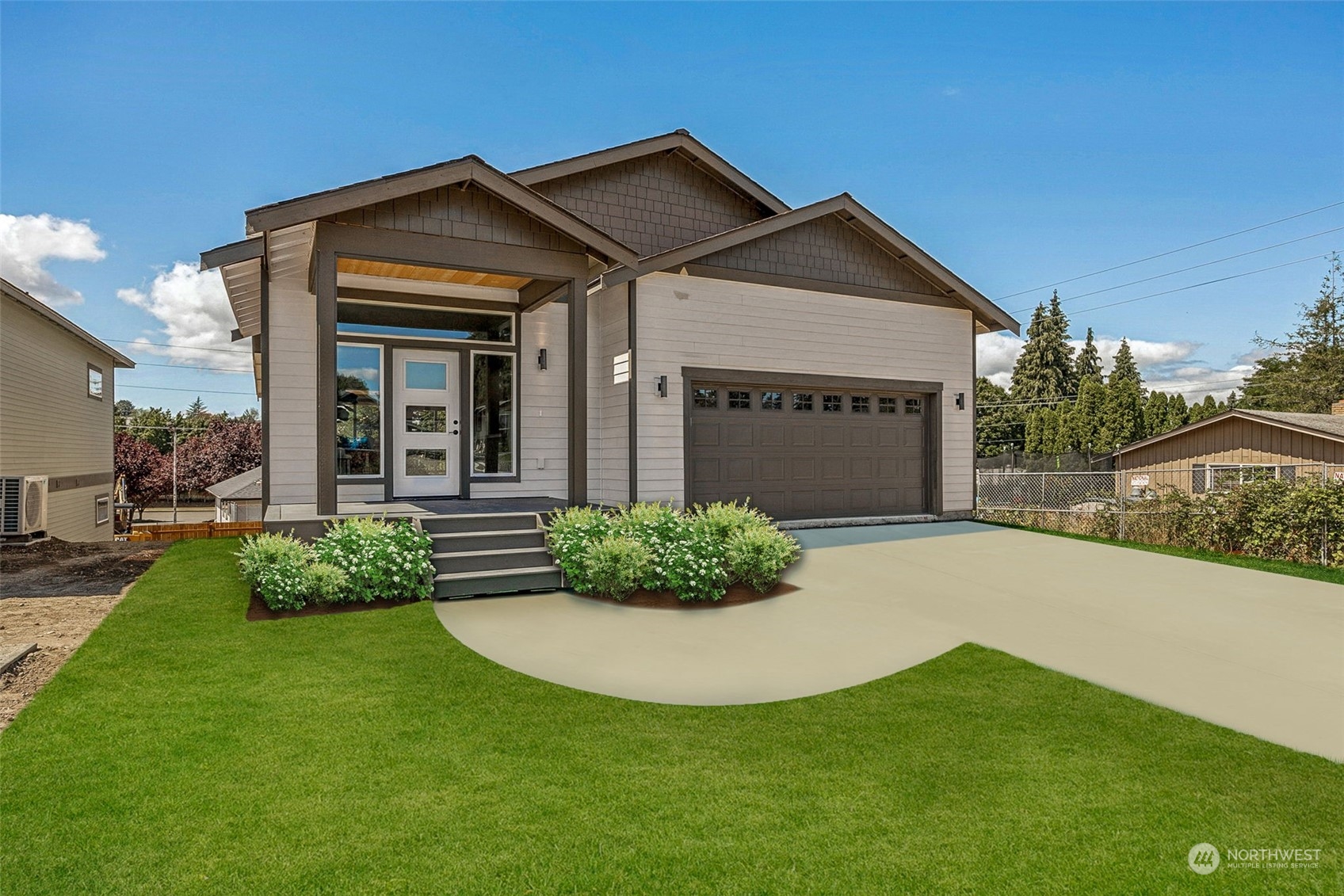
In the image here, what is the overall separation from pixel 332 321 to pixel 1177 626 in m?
8.41

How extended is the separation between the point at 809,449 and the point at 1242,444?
17.5m

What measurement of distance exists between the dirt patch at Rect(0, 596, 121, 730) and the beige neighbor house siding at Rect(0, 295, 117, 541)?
903 centimetres

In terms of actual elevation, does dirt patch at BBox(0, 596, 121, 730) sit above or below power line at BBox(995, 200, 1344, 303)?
below

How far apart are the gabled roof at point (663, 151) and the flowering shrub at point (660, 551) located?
566cm

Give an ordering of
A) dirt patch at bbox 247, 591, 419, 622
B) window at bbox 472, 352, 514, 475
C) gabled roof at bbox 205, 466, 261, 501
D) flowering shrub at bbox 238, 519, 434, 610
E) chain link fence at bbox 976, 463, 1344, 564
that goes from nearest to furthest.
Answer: dirt patch at bbox 247, 591, 419, 622
flowering shrub at bbox 238, 519, 434, 610
chain link fence at bbox 976, 463, 1344, 564
window at bbox 472, 352, 514, 475
gabled roof at bbox 205, 466, 261, 501

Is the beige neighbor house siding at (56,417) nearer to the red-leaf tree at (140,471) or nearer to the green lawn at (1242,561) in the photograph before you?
the red-leaf tree at (140,471)

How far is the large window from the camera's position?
984cm

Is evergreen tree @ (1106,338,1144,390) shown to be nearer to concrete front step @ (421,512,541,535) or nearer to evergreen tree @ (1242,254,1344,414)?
evergreen tree @ (1242,254,1344,414)

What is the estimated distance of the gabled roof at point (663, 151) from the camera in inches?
437

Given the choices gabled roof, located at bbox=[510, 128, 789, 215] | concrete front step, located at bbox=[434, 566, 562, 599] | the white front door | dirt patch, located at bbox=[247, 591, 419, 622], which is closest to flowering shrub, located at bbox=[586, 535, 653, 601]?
concrete front step, located at bbox=[434, 566, 562, 599]

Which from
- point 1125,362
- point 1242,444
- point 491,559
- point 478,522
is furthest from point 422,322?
point 1125,362

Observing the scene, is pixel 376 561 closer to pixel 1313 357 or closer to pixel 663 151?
pixel 663 151

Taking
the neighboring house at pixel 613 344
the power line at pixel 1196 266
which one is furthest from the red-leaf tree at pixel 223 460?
the power line at pixel 1196 266
